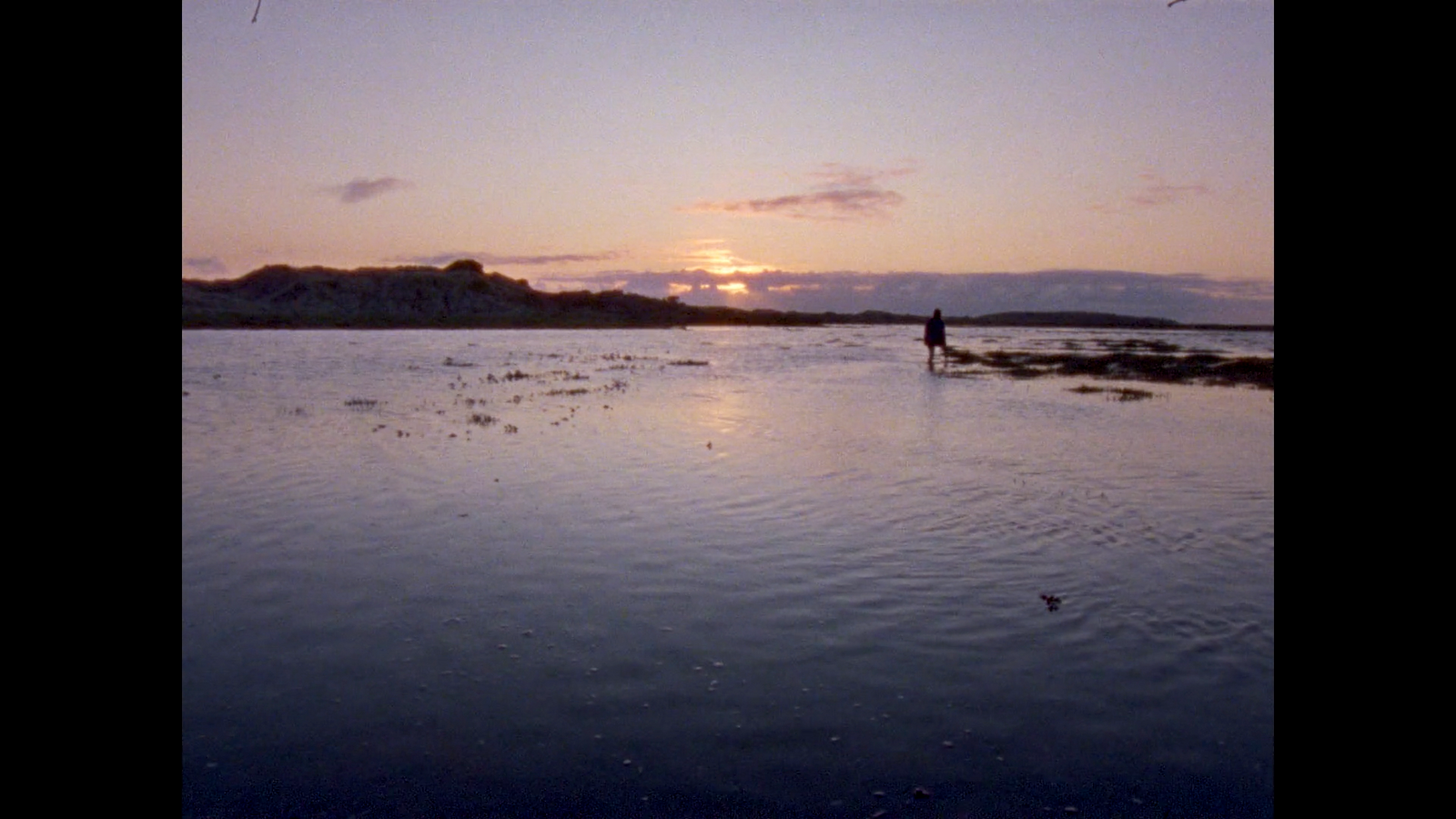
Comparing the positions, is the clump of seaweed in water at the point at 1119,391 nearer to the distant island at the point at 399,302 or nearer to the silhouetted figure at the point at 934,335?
the silhouetted figure at the point at 934,335

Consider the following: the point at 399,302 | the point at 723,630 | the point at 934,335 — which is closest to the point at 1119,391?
the point at 934,335

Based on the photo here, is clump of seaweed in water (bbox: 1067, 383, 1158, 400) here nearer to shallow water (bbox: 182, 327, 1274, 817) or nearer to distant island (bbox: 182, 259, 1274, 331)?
shallow water (bbox: 182, 327, 1274, 817)

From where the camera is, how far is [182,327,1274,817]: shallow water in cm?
534

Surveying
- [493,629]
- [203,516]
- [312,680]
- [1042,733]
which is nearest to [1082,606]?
[1042,733]

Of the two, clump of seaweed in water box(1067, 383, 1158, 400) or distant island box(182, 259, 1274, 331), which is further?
distant island box(182, 259, 1274, 331)

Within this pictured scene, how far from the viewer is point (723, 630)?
7645 mm

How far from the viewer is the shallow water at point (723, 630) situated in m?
5.34

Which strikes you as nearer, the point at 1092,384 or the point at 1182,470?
the point at 1182,470

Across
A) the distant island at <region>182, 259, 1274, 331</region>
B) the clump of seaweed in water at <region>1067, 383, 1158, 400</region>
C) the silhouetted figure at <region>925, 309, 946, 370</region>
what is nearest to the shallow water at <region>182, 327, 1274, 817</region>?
the clump of seaweed in water at <region>1067, 383, 1158, 400</region>

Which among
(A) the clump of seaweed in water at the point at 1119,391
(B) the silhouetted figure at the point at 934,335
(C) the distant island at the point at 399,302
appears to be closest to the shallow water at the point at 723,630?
(A) the clump of seaweed in water at the point at 1119,391

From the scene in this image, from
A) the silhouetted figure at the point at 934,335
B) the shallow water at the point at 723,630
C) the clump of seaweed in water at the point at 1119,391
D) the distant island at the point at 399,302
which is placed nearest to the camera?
the shallow water at the point at 723,630
